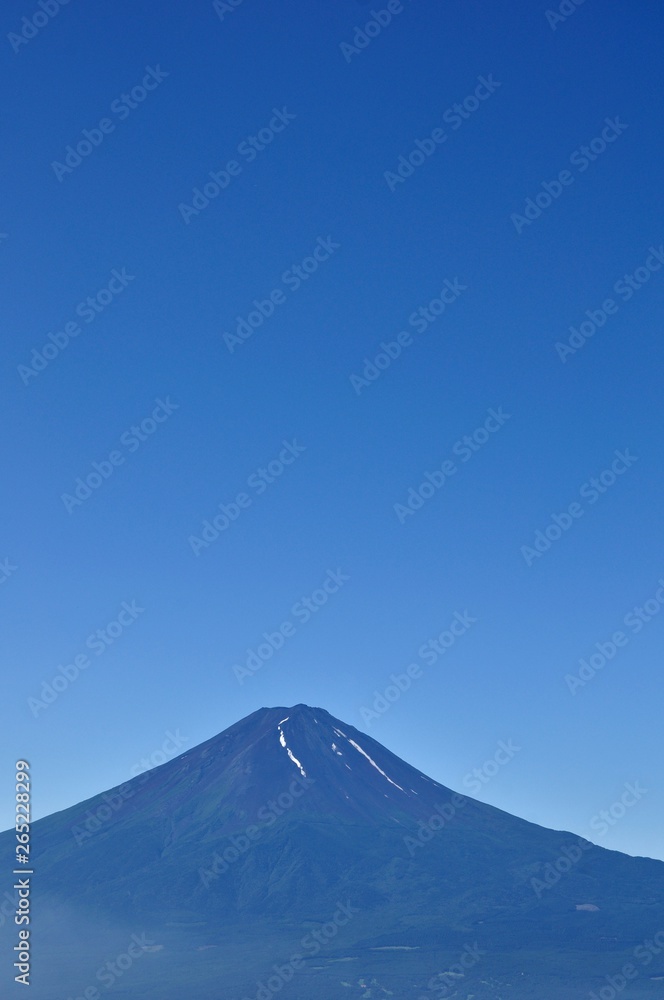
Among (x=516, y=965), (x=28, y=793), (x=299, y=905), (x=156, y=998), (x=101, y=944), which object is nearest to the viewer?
(x=28, y=793)

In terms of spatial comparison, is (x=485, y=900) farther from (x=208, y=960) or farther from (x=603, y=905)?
(x=208, y=960)

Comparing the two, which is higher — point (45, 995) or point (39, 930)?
point (39, 930)

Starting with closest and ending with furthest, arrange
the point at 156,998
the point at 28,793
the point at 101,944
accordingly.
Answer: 1. the point at 28,793
2. the point at 156,998
3. the point at 101,944

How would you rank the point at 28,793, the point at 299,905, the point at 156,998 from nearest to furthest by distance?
the point at 28,793
the point at 156,998
the point at 299,905

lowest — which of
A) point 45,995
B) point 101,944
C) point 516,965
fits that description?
point 516,965

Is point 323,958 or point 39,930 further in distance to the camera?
point 39,930

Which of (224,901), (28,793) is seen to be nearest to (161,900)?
(224,901)

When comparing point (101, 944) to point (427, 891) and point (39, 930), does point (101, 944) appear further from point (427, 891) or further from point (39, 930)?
point (427, 891)

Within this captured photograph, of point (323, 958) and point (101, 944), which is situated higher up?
point (101, 944)

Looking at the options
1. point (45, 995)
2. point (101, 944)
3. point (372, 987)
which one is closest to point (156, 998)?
point (45, 995)
